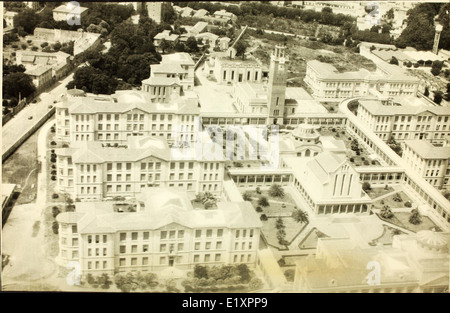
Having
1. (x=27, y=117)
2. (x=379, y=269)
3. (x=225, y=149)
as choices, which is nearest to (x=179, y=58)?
(x=225, y=149)

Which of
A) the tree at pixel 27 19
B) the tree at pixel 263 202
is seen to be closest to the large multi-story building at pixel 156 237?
the tree at pixel 263 202

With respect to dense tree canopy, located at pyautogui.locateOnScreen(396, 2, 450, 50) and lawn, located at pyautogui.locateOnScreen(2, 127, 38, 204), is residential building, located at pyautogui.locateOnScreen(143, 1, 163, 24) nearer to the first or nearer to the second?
dense tree canopy, located at pyautogui.locateOnScreen(396, 2, 450, 50)

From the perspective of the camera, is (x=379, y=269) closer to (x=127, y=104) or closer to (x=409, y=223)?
(x=409, y=223)

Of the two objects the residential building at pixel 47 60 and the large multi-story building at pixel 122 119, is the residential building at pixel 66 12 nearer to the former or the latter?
the residential building at pixel 47 60

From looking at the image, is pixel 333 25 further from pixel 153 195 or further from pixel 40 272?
pixel 40 272
